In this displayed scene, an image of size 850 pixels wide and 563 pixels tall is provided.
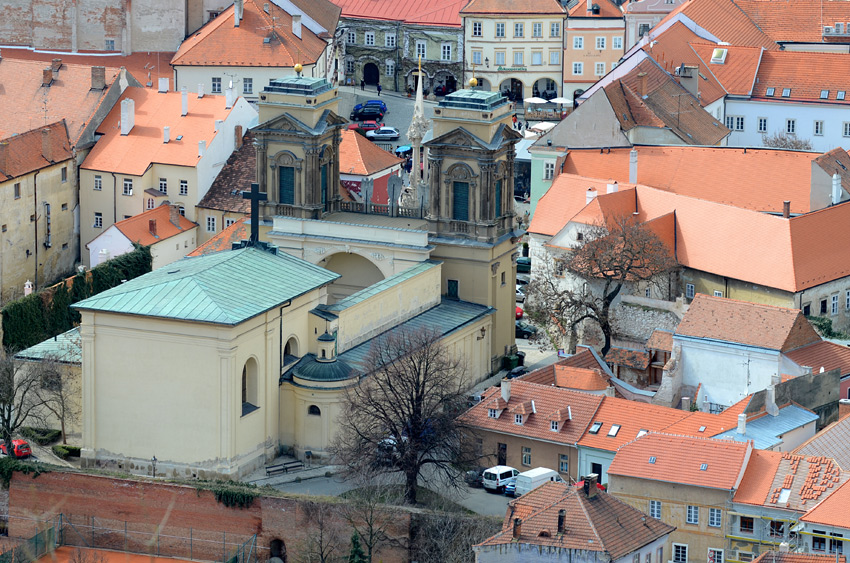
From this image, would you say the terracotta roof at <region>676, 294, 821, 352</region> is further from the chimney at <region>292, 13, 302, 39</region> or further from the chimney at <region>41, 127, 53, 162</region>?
the chimney at <region>292, 13, 302, 39</region>

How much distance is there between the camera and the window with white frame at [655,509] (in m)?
94.2

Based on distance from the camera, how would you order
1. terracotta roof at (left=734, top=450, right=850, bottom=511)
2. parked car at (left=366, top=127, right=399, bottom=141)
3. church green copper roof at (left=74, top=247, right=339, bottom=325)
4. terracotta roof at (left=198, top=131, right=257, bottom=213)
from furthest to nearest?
parked car at (left=366, top=127, right=399, bottom=141), terracotta roof at (left=198, top=131, right=257, bottom=213), church green copper roof at (left=74, top=247, right=339, bottom=325), terracotta roof at (left=734, top=450, right=850, bottom=511)

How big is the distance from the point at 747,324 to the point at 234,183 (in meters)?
37.1

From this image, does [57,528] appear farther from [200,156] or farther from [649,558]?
[200,156]

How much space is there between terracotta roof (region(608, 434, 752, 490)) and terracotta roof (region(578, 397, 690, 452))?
363 centimetres

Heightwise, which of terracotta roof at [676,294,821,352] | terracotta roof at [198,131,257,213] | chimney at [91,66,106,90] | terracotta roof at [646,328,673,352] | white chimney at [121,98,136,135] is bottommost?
terracotta roof at [646,328,673,352]

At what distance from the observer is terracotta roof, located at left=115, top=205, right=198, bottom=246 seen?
128 metres

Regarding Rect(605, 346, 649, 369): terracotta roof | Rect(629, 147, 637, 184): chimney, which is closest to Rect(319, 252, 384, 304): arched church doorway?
Rect(605, 346, 649, 369): terracotta roof

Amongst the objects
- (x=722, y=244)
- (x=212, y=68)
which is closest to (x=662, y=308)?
(x=722, y=244)

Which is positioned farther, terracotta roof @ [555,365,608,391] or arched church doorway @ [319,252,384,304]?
arched church doorway @ [319,252,384,304]

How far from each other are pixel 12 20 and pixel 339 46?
2345 centimetres

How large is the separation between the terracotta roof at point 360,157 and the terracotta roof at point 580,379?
104 feet

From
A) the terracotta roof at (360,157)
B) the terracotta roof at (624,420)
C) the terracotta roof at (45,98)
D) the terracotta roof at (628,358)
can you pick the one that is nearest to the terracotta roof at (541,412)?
the terracotta roof at (624,420)

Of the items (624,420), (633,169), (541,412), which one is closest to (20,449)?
(541,412)
